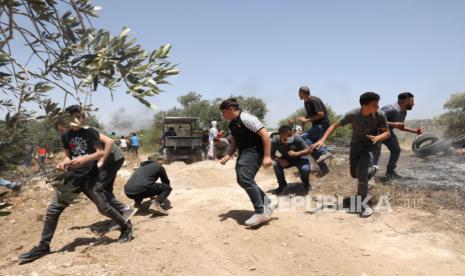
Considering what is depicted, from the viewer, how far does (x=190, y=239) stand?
4469mm

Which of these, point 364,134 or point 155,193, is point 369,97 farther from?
point 155,193

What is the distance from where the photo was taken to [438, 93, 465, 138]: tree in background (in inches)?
785

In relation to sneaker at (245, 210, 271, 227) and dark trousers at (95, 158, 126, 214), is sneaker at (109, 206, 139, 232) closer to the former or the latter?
dark trousers at (95, 158, 126, 214)

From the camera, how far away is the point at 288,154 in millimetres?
6195

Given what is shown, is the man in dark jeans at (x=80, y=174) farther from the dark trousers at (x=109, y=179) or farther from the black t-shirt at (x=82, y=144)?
the dark trousers at (x=109, y=179)

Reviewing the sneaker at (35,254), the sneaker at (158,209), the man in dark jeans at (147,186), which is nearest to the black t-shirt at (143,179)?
the man in dark jeans at (147,186)

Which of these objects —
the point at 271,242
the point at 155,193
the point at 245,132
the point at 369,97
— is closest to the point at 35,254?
the point at 155,193

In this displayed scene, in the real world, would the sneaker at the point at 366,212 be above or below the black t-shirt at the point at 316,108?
below

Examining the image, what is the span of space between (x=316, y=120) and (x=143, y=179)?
3.09 meters

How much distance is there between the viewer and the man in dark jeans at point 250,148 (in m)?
4.56

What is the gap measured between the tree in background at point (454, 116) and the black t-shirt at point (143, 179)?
18279mm

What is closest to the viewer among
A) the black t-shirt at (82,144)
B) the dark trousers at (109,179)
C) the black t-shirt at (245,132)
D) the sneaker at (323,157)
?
the black t-shirt at (82,144)

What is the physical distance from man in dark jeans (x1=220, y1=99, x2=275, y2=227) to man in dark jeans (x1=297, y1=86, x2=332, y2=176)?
215 cm

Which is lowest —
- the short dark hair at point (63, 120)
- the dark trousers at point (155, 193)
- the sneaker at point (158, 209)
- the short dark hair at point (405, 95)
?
the sneaker at point (158, 209)
